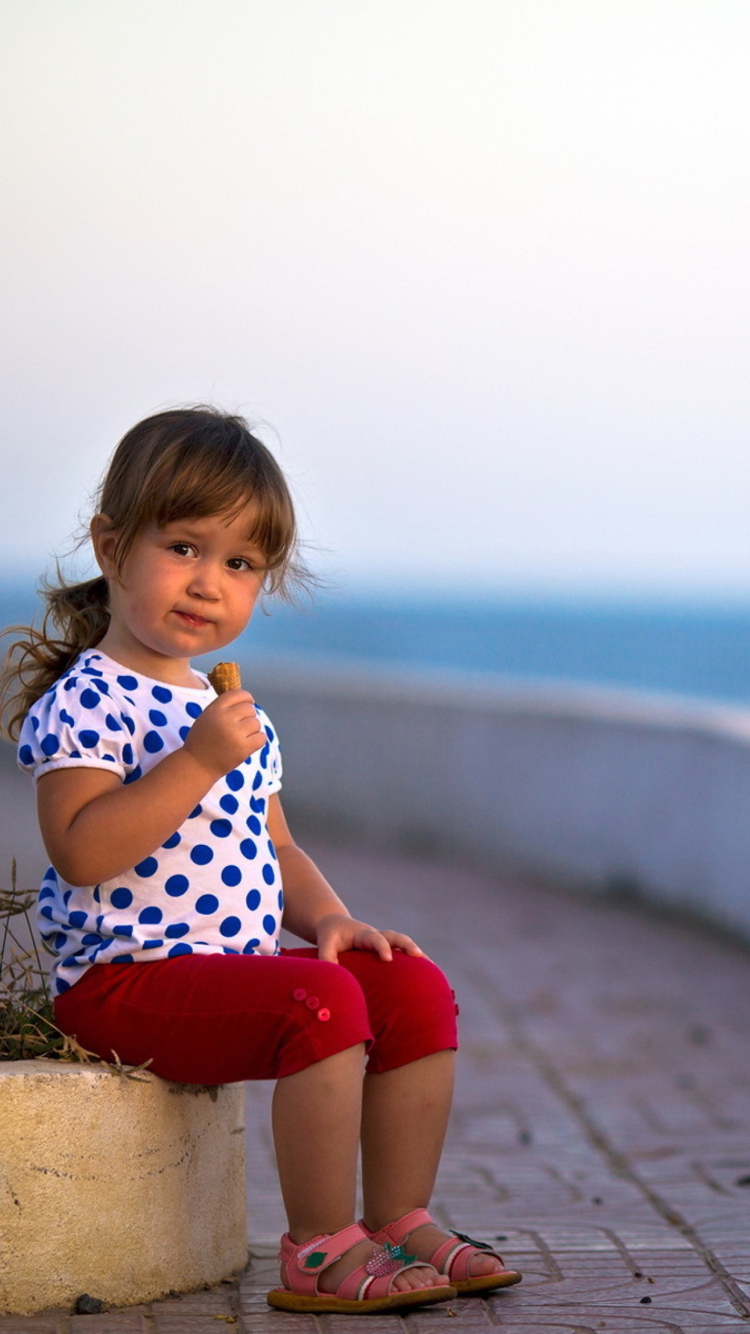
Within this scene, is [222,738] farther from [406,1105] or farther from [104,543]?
[406,1105]

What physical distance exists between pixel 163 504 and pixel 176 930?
72 centimetres

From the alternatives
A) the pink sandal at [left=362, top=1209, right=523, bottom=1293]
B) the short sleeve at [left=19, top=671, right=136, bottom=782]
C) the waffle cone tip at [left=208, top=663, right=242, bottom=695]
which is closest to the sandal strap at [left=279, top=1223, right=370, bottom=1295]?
the pink sandal at [left=362, top=1209, right=523, bottom=1293]

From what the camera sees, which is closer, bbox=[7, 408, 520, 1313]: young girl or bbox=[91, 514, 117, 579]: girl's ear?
bbox=[7, 408, 520, 1313]: young girl

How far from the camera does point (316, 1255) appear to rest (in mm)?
2438

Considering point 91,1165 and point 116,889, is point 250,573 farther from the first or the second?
point 91,1165

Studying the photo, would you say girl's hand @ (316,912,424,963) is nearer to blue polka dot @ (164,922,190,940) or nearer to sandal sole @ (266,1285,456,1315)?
blue polka dot @ (164,922,190,940)

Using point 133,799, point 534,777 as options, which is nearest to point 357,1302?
point 133,799

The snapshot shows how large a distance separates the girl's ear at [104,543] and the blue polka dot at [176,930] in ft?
2.02

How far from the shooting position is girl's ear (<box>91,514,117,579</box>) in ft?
8.72

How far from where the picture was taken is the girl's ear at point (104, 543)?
2.66 m

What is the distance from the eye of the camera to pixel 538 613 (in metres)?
64.8

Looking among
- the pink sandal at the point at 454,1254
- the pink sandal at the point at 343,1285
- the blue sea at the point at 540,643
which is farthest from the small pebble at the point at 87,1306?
the blue sea at the point at 540,643

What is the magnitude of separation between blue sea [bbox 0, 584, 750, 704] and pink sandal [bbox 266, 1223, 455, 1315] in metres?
31.5

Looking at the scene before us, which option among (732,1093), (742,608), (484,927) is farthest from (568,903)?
(742,608)
